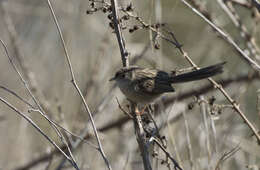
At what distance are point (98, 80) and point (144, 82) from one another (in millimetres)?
1354

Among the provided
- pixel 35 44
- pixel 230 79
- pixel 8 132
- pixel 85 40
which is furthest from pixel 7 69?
pixel 230 79

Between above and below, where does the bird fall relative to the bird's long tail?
above

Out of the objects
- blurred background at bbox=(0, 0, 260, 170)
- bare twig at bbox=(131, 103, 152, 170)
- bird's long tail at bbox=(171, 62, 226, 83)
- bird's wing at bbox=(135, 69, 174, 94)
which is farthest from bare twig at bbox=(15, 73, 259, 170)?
bare twig at bbox=(131, 103, 152, 170)

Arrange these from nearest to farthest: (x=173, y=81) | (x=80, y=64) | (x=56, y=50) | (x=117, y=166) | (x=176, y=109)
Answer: (x=173, y=81) < (x=117, y=166) < (x=176, y=109) < (x=80, y=64) < (x=56, y=50)

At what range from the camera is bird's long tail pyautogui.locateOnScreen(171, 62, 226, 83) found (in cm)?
318

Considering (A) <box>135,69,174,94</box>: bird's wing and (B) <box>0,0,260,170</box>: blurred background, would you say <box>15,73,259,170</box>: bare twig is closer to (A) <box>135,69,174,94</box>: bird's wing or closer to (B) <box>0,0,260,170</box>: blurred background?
(B) <box>0,0,260,170</box>: blurred background

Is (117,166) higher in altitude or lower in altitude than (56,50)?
lower

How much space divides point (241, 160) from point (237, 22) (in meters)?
1.89

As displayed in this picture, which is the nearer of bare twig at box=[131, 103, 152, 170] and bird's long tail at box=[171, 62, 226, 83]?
bare twig at box=[131, 103, 152, 170]

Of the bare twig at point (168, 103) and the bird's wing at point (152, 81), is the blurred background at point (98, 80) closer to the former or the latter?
the bare twig at point (168, 103)

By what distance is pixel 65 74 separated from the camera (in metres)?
6.04

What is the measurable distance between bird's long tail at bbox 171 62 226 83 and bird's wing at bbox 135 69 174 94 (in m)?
0.11

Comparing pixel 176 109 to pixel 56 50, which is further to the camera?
pixel 56 50

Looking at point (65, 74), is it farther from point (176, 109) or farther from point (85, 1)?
point (176, 109)
